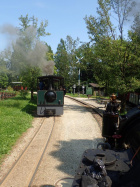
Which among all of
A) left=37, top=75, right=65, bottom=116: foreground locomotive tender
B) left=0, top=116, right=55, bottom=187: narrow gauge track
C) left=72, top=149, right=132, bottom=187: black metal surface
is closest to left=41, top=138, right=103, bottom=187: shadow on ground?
left=0, top=116, right=55, bottom=187: narrow gauge track

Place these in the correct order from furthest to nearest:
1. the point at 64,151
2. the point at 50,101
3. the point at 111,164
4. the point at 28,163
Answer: the point at 50,101 → the point at 64,151 → the point at 28,163 → the point at 111,164

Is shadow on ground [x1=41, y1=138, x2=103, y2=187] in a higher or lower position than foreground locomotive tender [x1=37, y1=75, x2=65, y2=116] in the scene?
lower

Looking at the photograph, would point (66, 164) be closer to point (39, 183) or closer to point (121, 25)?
point (39, 183)

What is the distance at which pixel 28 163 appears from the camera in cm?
565

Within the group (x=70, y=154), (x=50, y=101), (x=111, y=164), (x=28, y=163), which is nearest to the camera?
(x=111, y=164)

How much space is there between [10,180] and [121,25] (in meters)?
13.7

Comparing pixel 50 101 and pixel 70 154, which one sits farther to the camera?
pixel 50 101

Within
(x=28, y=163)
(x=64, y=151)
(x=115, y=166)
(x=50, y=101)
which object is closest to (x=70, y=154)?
(x=64, y=151)

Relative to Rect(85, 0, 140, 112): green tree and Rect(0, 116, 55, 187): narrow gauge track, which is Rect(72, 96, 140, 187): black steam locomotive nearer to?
Rect(0, 116, 55, 187): narrow gauge track

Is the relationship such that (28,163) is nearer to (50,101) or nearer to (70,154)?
(70,154)

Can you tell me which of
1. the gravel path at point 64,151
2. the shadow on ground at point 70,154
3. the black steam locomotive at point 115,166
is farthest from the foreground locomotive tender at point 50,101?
the black steam locomotive at point 115,166

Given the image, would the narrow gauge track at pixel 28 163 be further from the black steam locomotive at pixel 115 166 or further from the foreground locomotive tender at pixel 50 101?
the foreground locomotive tender at pixel 50 101

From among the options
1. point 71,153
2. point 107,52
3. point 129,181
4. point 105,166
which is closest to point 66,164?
point 71,153

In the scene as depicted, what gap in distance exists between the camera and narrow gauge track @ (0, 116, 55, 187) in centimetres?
462
